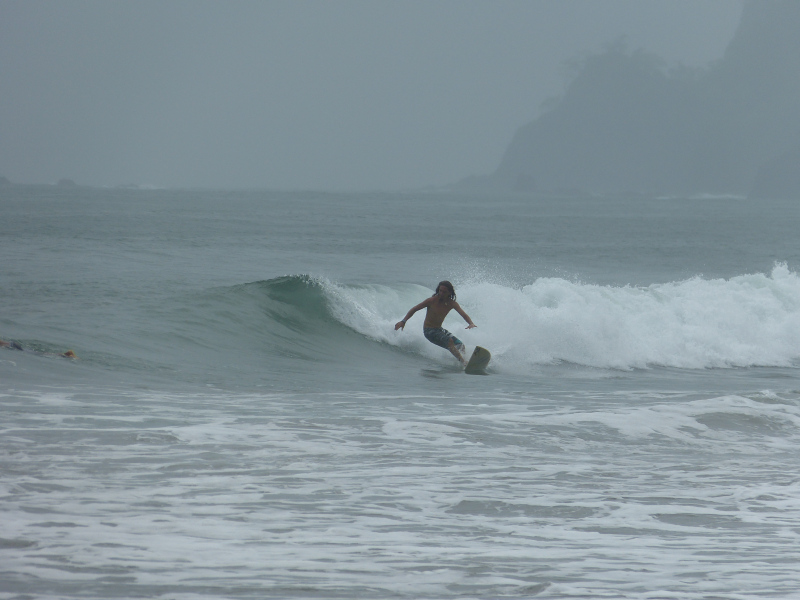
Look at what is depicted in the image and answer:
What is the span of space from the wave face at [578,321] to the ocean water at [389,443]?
0.23 ft

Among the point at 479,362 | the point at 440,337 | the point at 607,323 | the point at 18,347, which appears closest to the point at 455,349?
the point at 440,337

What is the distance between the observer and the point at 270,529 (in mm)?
5801

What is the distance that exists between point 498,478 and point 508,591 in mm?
2443

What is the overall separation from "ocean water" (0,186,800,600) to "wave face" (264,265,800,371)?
0.07 meters

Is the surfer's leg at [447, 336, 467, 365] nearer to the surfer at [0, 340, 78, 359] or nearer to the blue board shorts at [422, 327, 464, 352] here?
the blue board shorts at [422, 327, 464, 352]

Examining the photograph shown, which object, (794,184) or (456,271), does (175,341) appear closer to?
(456,271)

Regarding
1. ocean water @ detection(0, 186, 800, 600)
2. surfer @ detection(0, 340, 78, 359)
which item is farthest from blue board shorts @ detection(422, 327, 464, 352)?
surfer @ detection(0, 340, 78, 359)

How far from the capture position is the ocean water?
5.21 meters

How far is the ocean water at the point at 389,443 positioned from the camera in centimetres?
521

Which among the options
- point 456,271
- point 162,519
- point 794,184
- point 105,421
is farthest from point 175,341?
point 794,184

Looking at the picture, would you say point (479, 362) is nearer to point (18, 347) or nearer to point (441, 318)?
point (441, 318)

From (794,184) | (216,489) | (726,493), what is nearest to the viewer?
(216,489)

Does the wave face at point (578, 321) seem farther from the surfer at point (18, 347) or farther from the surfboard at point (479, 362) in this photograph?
the surfer at point (18, 347)

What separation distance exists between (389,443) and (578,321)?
30.6 feet
